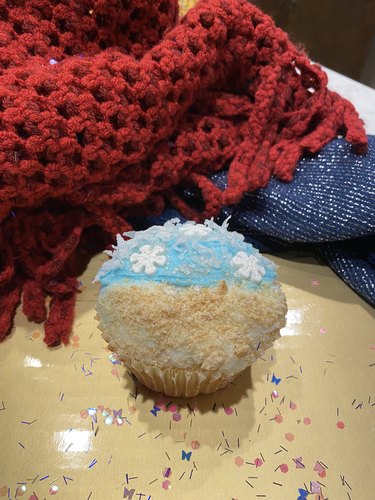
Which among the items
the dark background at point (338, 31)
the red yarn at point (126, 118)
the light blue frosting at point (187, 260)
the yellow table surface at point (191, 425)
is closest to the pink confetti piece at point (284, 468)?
the yellow table surface at point (191, 425)

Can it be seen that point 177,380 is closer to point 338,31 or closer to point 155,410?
point 155,410

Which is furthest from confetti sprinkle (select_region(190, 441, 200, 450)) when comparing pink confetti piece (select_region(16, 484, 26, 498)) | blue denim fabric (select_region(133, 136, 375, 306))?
blue denim fabric (select_region(133, 136, 375, 306))

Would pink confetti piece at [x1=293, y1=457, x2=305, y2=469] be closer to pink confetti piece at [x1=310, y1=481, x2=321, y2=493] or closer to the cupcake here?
pink confetti piece at [x1=310, y1=481, x2=321, y2=493]

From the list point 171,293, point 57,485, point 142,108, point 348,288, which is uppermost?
point 142,108

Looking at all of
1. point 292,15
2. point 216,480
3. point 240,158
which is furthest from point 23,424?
point 292,15

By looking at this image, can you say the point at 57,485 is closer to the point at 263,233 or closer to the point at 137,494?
the point at 137,494

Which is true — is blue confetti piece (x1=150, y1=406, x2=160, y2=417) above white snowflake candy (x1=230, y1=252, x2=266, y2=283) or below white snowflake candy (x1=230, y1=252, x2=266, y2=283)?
below
